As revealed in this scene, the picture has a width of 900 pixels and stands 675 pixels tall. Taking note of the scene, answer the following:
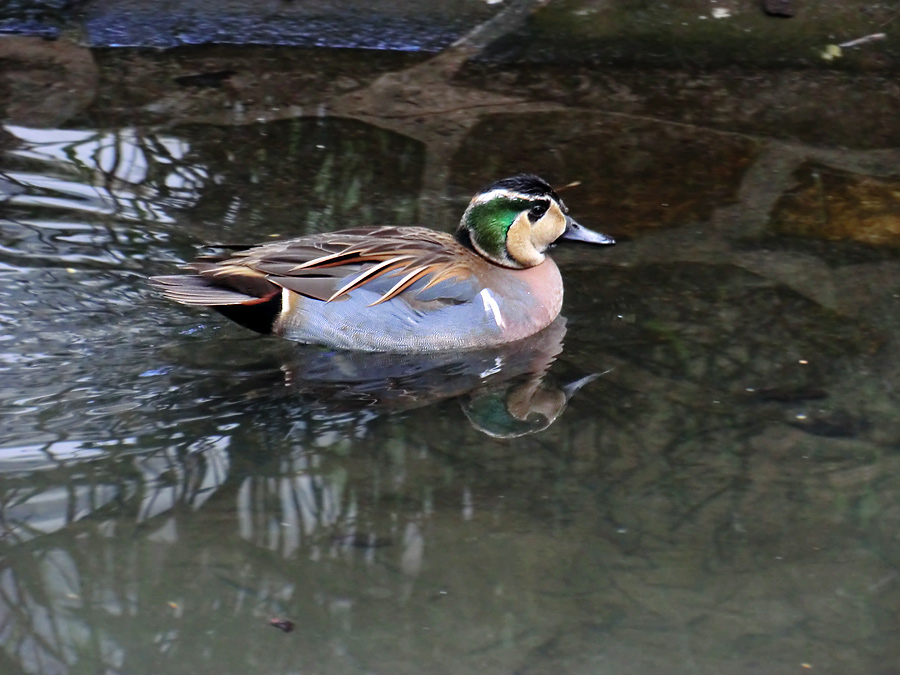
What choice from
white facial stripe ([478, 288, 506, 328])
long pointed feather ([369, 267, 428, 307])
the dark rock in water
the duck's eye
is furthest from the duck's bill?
the dark rock in water

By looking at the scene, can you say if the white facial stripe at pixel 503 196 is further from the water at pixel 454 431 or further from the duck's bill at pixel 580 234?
the water at pixel 454 431

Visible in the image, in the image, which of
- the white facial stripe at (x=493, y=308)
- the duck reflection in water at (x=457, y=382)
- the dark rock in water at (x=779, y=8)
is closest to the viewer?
the duck reflection in water at (x=457, y=382)

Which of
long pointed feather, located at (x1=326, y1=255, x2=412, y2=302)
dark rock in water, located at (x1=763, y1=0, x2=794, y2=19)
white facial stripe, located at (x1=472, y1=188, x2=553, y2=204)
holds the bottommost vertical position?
long pointed feather, located at (x1=326, y1=255, x2=412, y2=302)

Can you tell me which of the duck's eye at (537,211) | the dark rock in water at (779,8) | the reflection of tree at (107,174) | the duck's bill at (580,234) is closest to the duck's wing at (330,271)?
the duck's eye at (537,211)

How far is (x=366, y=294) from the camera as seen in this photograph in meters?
4.48

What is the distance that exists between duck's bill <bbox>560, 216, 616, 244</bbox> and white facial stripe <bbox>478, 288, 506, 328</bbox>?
0.48 m

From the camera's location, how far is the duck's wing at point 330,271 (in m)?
4.39

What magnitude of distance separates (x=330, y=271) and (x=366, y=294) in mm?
167

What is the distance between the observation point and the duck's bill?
4824mm

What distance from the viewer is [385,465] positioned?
354 centimetres

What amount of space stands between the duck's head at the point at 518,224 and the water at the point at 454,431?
0.27 meters

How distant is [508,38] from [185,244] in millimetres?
2524

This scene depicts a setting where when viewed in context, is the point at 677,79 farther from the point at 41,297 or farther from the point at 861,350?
the point at 41,297

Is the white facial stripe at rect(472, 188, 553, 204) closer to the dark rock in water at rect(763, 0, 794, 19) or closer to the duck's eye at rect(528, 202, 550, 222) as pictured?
the duck's eye at rect(528, 202, 550, 222)
